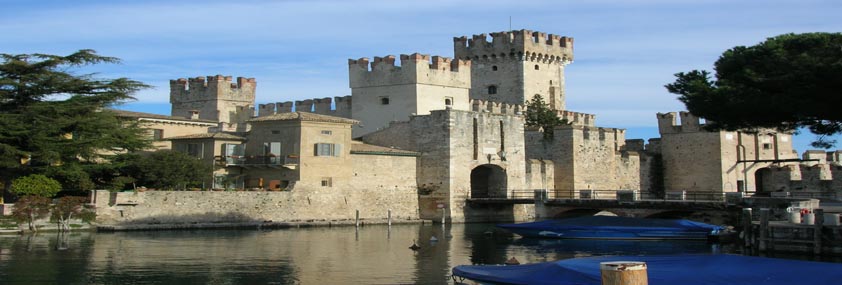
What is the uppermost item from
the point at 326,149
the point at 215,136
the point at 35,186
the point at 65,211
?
the point at 215,136

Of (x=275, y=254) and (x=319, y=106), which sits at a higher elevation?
(x=319, y=106)

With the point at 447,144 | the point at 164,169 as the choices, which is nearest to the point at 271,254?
the point at 164,169

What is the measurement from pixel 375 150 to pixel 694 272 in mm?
23045

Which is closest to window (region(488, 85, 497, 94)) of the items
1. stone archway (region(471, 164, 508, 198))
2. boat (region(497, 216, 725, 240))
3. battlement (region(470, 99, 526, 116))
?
battlement (region(470, 99, 526, 116))

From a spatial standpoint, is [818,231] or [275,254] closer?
[818,231]

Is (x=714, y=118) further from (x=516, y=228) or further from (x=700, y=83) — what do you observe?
(x=516, y=228)

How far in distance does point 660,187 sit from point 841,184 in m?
8.29

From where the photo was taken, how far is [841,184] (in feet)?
139

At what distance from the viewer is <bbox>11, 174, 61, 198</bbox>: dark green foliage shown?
98.1 ft

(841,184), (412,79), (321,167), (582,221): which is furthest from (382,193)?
(841,184)

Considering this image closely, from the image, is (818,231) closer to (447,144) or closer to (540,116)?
(447,144)

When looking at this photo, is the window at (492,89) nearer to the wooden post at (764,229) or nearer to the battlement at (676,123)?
the battlement at (676,123)

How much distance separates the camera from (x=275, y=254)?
24.0 m

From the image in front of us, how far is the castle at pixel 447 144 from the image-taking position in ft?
119
